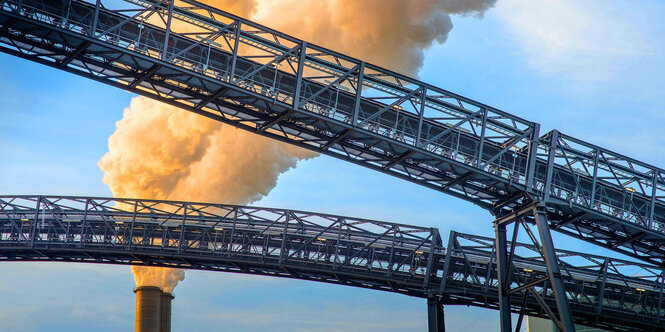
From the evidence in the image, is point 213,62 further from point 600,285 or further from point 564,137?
point 600,285

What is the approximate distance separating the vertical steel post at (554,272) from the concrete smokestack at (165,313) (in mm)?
28030

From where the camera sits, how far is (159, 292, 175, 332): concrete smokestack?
45.8 metres

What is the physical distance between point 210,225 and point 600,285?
756 inches

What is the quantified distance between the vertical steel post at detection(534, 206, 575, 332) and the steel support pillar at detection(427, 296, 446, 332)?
9721 mm

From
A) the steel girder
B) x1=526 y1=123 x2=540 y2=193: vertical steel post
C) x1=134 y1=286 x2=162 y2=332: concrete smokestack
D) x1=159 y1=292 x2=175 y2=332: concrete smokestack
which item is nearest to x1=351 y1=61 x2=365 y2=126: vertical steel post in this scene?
the steel girder

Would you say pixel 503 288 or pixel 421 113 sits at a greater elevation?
pixel 421 113

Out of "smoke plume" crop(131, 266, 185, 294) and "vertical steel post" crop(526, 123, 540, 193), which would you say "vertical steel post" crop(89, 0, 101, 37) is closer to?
"vertical steel post" crop(526, 123, 540, 193)

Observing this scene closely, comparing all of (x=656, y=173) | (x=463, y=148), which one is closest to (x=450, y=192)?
(x=463, y=148)

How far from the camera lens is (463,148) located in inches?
1069

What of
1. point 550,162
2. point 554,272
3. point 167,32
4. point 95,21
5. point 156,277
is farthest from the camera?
point 156,277

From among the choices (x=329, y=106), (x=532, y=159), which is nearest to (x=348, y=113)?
(x=329, y=106)

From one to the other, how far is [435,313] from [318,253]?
6.27 meters

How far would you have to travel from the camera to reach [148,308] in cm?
4394

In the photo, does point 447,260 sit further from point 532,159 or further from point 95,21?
point 95,21
